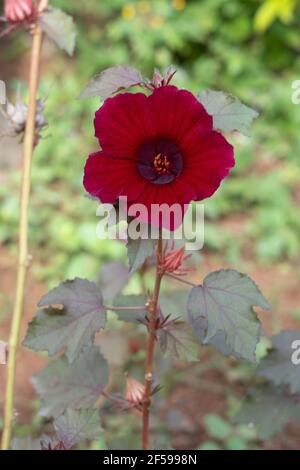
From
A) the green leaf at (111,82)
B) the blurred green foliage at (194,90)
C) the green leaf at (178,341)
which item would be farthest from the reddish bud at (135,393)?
the blurred green foliage at (194,90)

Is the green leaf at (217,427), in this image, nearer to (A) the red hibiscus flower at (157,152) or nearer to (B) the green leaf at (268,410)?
(B) the green leaf at (268,410)

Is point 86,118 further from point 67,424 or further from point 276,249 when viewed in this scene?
point 67,424

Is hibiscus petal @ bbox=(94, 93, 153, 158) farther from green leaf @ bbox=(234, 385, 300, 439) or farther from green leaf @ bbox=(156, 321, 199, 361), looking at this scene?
green leaf @ bbox=(234, 385, 300, 439)

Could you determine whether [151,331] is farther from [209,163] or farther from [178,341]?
[209,163]

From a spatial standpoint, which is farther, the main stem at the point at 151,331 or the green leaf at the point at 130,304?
the green leaf at the point at 130,304

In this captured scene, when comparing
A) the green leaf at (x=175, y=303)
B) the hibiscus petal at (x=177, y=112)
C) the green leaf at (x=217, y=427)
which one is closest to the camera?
the hibiscus petal at (x=177, y=112)

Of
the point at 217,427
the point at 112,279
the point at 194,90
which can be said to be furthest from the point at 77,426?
the point at 194,90
